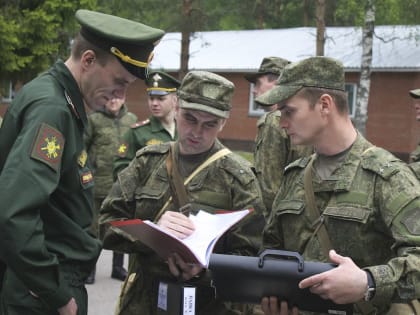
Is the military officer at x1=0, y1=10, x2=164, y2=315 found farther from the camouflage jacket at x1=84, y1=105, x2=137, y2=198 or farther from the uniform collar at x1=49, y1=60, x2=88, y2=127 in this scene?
the camouflage jacket at x1=84, y1=105, x2=137, y2=198

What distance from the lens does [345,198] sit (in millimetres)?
2836

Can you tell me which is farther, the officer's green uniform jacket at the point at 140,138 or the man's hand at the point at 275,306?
the officer's green uniform jacket at the point at 140,138

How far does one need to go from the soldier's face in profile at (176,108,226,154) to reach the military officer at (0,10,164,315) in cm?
58

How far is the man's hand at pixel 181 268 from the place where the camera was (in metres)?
3.11

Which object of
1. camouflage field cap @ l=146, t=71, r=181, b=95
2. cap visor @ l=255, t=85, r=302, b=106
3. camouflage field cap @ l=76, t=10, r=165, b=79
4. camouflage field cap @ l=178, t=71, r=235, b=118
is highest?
camouflage field cap @ l=76, t=10, r=165, b=79

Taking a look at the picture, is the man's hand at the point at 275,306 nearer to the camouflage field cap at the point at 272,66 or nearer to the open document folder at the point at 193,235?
the open document folder at the point at 193,235

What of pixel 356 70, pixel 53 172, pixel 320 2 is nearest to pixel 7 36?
pixel 320 2

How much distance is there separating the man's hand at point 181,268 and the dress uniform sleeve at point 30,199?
27.6 inches

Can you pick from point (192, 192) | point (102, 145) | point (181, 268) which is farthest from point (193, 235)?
point (102, 145)

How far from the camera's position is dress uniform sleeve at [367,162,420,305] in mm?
2516

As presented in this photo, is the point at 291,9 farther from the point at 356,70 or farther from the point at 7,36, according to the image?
the point at 7,36

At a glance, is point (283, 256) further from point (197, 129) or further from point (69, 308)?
point (197, 129)

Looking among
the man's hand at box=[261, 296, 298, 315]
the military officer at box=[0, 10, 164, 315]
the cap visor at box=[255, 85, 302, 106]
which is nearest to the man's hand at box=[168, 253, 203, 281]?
the military officer at box=[0, 10, 164, 315]

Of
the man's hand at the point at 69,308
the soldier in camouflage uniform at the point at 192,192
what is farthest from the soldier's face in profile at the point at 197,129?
the man's hand at the point at 69,308
